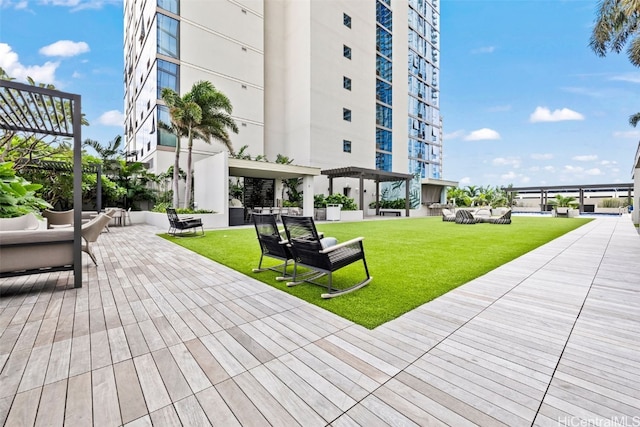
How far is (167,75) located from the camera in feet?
58.5

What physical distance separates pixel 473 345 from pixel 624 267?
5200mm

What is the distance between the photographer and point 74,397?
1.81m

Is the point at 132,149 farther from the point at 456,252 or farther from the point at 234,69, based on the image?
the point at 456,252

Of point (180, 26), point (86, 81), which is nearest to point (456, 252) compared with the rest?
point (180, 26)

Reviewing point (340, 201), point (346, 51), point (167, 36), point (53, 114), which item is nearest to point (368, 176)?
point (340, 201)

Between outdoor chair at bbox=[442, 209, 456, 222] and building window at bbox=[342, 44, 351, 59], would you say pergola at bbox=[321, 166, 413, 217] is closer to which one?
outdoor chair at bbox=[442, 209, 456, 222]

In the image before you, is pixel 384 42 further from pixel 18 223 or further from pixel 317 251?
pixel 18 223

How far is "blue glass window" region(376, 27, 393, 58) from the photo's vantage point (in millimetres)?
29953

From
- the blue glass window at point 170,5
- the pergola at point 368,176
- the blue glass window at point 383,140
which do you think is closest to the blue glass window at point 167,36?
the blue glass window at point 170,5

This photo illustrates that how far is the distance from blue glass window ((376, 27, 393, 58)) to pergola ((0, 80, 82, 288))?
105 feet

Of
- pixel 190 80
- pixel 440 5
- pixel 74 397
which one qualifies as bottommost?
pixel 74 397

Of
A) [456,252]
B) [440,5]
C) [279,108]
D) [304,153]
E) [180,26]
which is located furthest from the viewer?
[440,5]

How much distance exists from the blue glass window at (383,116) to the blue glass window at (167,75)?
1913 centimetres

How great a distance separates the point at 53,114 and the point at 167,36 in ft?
58.5
